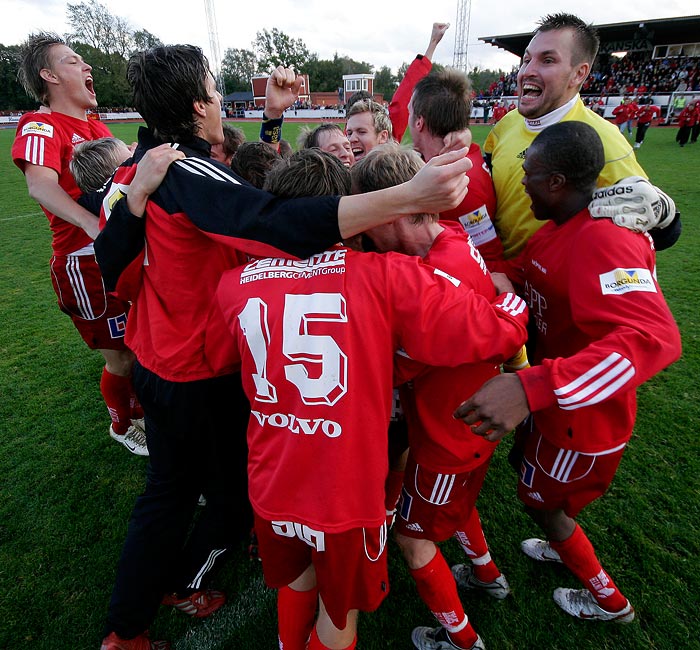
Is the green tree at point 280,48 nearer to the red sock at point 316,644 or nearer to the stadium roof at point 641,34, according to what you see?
the stadium roof at point 641,34

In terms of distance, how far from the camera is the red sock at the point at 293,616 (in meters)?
1.77

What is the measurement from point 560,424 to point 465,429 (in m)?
0.43

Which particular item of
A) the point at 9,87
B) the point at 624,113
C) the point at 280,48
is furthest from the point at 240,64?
the point at 624,113

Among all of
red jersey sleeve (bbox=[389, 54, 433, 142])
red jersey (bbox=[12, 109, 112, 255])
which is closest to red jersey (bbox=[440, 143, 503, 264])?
red jersey sleeve (bbox=[389, 54, 433, 142])

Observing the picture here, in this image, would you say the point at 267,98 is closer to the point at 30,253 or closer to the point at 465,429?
the point at 465,429

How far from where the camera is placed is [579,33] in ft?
8.20

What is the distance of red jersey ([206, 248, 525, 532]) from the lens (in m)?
1.38

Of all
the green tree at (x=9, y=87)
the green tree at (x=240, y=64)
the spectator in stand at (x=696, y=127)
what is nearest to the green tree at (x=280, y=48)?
the green tree at (x=240, y=64)

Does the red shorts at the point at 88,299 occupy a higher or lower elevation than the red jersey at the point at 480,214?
lower

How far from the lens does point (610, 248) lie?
1564 mm

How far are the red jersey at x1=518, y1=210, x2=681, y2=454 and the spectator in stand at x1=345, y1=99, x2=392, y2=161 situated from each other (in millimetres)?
2164

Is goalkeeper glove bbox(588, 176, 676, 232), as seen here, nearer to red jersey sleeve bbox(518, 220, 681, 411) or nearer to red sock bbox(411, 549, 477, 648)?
red jersey sleeve bbox(518, 220, 681, 411)

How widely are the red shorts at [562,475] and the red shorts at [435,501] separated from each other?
0.28m

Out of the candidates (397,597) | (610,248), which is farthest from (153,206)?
(397,597)
